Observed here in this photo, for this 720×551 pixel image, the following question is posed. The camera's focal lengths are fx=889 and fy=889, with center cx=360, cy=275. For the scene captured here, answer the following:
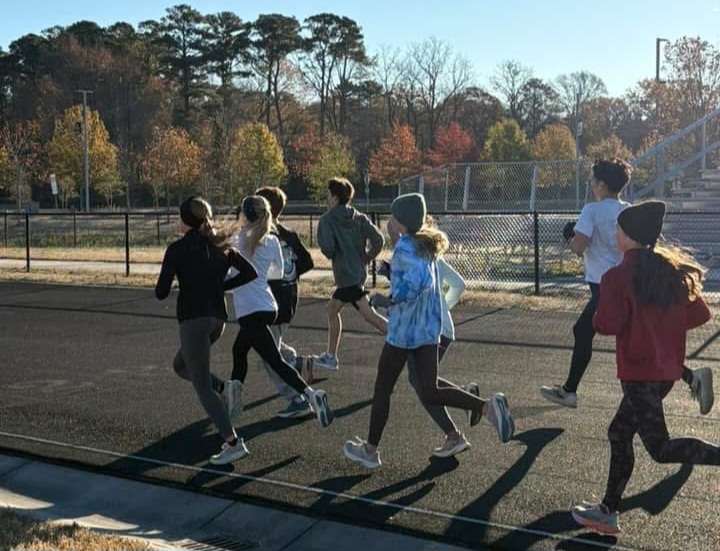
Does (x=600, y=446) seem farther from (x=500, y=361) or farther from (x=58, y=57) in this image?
(x=58, y=57)

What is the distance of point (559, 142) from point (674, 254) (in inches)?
2299

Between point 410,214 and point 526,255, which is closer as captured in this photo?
point 410,214

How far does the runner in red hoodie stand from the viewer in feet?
14.1

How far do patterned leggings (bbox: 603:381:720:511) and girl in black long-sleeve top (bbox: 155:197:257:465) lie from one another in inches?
93.8

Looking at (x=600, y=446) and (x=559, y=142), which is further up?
(x=559, y=142)

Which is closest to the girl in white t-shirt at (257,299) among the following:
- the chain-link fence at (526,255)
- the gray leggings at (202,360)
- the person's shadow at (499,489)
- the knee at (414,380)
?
the gray leggings at (202,360)

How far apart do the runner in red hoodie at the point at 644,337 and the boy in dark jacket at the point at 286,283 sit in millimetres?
2905

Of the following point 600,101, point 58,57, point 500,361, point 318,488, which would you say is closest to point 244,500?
point 318,488

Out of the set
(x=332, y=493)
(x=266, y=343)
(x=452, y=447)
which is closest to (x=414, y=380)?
(x=452, y=447)

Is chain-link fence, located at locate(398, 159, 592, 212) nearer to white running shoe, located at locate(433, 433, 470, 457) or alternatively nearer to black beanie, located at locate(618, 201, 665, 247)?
white running shoe, located at locate(433, 433, 470, 457)

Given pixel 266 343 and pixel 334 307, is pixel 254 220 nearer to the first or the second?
pixel 266 343

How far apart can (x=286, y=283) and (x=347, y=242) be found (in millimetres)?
947

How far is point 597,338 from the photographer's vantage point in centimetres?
1010

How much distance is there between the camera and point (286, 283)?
7094 millimetres
